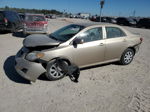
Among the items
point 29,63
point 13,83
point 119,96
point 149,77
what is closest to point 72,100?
point 119,96

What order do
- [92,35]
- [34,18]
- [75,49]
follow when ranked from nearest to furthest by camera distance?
1. [75,49]
2. [92,35]
3. [34,18]

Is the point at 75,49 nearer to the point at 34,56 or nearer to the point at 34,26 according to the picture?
the point at 34,56

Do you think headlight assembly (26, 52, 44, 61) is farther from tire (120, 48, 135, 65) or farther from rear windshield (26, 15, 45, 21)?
rear windshield (26, 15, 45, 21)

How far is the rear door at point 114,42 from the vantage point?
5094 millimetres

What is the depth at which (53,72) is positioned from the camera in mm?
4254

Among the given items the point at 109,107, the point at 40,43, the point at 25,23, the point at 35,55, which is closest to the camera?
the point at 109,107

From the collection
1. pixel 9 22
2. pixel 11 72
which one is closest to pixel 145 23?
pixel 9 22

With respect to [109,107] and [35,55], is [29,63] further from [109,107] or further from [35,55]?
[109,107]

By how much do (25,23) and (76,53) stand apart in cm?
756

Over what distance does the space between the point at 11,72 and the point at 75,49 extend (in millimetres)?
2103

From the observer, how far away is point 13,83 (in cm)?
404

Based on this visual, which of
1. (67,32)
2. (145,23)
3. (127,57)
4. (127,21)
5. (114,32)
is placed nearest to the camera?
(67,32)

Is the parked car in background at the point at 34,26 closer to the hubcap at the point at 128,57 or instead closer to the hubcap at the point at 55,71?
the hubcap at the point at 128,57

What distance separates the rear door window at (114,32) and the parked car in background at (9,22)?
27.9ft
